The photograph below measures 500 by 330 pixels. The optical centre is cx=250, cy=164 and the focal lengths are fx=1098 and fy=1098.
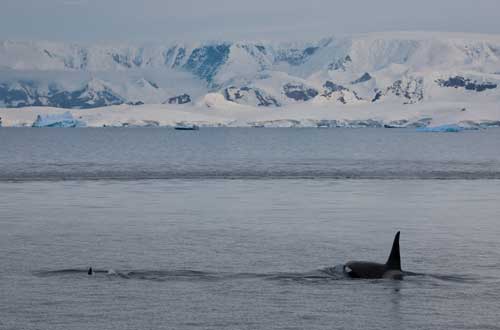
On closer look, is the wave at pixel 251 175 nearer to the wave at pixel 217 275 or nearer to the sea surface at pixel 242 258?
the sea surface at pixel 242 258

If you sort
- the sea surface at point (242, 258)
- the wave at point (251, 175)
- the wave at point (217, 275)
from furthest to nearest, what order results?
the wave at point (251, 175)
the wave at point (217, 275)
the sea surface at point (242, 258)

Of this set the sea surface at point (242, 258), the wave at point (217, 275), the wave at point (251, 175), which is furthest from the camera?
the wave at point (251, 175)

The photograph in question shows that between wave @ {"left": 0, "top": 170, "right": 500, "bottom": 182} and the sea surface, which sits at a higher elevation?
the sea surface

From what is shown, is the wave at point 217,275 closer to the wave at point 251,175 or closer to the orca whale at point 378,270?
the orca whale at point 378,270

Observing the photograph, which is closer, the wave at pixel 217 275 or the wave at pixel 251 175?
the wave at pixel 217 275

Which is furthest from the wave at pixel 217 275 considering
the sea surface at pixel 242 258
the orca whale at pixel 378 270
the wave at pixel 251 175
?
the wave at pixel 251 175

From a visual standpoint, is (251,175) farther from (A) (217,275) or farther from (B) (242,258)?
(A) (217,275)

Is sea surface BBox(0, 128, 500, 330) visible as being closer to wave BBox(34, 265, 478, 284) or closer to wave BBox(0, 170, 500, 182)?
wave BBox(34, 265, 478, 284)

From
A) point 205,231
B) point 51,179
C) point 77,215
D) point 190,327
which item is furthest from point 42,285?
point 51,179

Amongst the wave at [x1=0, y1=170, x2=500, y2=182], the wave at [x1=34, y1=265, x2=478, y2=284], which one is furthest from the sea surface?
the wave at [x1=0, y1=170, x2=500, y2=182]

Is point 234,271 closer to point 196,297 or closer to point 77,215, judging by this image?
point 196,297

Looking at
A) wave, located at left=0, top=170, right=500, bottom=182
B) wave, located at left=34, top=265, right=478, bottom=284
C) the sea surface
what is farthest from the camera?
wave, located at left=0, top=170, right=500, bottom=182

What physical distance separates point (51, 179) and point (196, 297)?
4198cm

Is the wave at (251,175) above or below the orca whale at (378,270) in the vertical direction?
below
